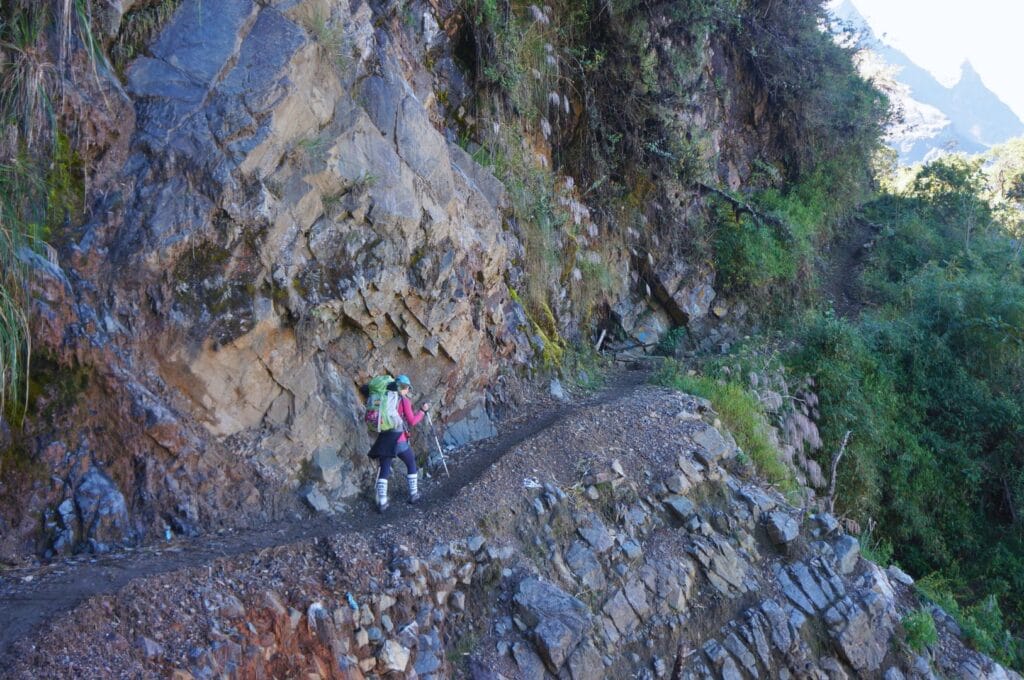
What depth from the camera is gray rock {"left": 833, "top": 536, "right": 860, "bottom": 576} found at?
24.3 ft

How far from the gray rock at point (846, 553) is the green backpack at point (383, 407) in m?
4.92

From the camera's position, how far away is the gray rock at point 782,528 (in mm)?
7305

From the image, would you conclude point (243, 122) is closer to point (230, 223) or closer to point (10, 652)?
point (230, 223)

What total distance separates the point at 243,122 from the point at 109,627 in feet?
13.5

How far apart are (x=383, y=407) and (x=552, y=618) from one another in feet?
7.75

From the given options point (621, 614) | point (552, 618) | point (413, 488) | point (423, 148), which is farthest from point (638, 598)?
point (423, 148)

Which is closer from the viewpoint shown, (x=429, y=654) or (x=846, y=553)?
(x=429, y=654)

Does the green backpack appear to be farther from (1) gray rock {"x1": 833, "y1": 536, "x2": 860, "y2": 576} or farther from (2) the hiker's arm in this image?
(1) gray rock {"x1": 833, "y1": 536, "x2": 860, "y2": 576}

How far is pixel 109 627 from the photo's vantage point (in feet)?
13.1

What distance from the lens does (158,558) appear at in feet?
16.1

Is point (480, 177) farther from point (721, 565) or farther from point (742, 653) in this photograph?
point (742, 653)

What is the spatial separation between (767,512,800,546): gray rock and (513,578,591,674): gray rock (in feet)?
8.83

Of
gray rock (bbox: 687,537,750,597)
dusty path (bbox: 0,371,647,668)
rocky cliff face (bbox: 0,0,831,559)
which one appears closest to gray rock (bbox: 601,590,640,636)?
gray rock (bbox: 687,537,750,597)

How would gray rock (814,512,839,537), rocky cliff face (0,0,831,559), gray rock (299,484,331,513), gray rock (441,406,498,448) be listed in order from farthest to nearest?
gray rock (441,406,498,448) → gray rock (814,512,839,537) → gray rock (299,484,331,513) → rocky cliff face (0,0,831,559)
